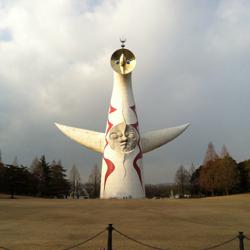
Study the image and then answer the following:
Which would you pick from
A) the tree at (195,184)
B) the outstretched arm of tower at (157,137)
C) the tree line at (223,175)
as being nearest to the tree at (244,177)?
the tree line at (223,175)

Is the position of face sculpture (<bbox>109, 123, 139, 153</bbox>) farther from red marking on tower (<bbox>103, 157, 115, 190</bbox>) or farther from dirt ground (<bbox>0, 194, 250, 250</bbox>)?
dirt ground (<bbox>0, 194, 250, 250</bbox>)

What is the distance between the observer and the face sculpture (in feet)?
76.0

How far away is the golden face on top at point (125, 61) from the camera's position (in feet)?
79.1

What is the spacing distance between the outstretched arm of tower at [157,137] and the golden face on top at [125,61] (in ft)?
16.1

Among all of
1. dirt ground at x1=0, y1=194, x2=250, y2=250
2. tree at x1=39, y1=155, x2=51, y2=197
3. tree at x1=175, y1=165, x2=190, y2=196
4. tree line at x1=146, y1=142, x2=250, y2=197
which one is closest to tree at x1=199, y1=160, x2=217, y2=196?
tree line at x1=146, y1=142, x2=250, y2=197

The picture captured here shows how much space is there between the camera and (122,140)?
75.9 ft

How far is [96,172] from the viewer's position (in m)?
60.8

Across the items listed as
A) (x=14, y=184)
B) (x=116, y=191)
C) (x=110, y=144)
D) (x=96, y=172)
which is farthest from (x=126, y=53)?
(x=96, y=172)

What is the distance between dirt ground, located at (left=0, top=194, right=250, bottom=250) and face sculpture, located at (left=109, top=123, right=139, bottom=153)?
8.66 m

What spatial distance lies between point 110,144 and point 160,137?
13.4 feet

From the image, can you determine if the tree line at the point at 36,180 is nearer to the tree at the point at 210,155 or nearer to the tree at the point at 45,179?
the tree at the point at 45,179

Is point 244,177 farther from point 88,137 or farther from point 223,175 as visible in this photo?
point 88,137

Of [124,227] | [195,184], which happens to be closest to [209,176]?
[195,184]

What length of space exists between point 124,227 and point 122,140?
42.4 feet
